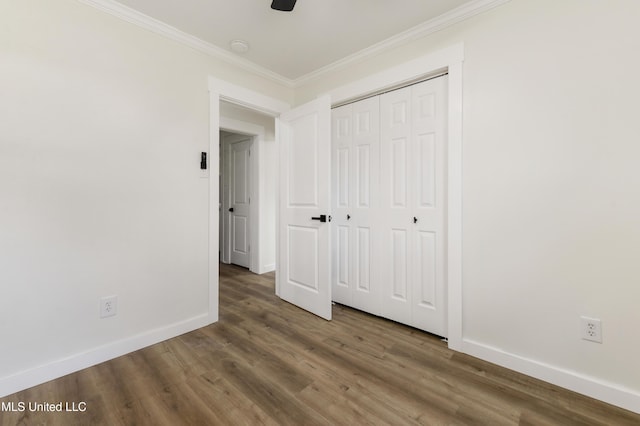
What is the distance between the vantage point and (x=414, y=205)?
7.40ft

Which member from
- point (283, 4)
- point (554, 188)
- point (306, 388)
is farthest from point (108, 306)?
point (554, 188)

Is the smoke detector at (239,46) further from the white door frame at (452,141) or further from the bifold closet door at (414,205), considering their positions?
the bifold closet door at (414,205)

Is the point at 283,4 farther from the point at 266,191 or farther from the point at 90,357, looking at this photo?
the point at 266,191

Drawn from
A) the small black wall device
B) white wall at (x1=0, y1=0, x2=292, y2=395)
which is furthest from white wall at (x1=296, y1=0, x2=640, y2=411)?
white wall at (x1=0, y1=0, x2=292, y2=395)

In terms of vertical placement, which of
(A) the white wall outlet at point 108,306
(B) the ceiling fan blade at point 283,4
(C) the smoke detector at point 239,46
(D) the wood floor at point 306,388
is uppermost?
(C) the smoke detector at point 239,46

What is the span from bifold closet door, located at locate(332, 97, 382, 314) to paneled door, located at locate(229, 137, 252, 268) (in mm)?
1975

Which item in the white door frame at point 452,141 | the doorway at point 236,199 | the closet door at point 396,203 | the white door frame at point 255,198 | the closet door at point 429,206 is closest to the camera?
the white door frame at point 452,141

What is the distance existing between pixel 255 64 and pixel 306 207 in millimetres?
1533

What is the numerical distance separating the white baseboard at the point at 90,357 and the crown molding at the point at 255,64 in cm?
233

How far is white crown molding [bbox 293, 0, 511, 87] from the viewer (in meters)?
1.84

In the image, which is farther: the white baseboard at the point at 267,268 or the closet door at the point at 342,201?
the white baseboard at the point at 267,268

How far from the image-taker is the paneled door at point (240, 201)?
4.34 m

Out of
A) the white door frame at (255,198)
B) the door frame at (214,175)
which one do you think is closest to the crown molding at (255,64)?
the door frame at (214,175)

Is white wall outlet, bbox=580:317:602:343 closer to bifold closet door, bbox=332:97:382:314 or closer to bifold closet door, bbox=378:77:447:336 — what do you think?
bifold closet door, bbox=378:77:447:336
